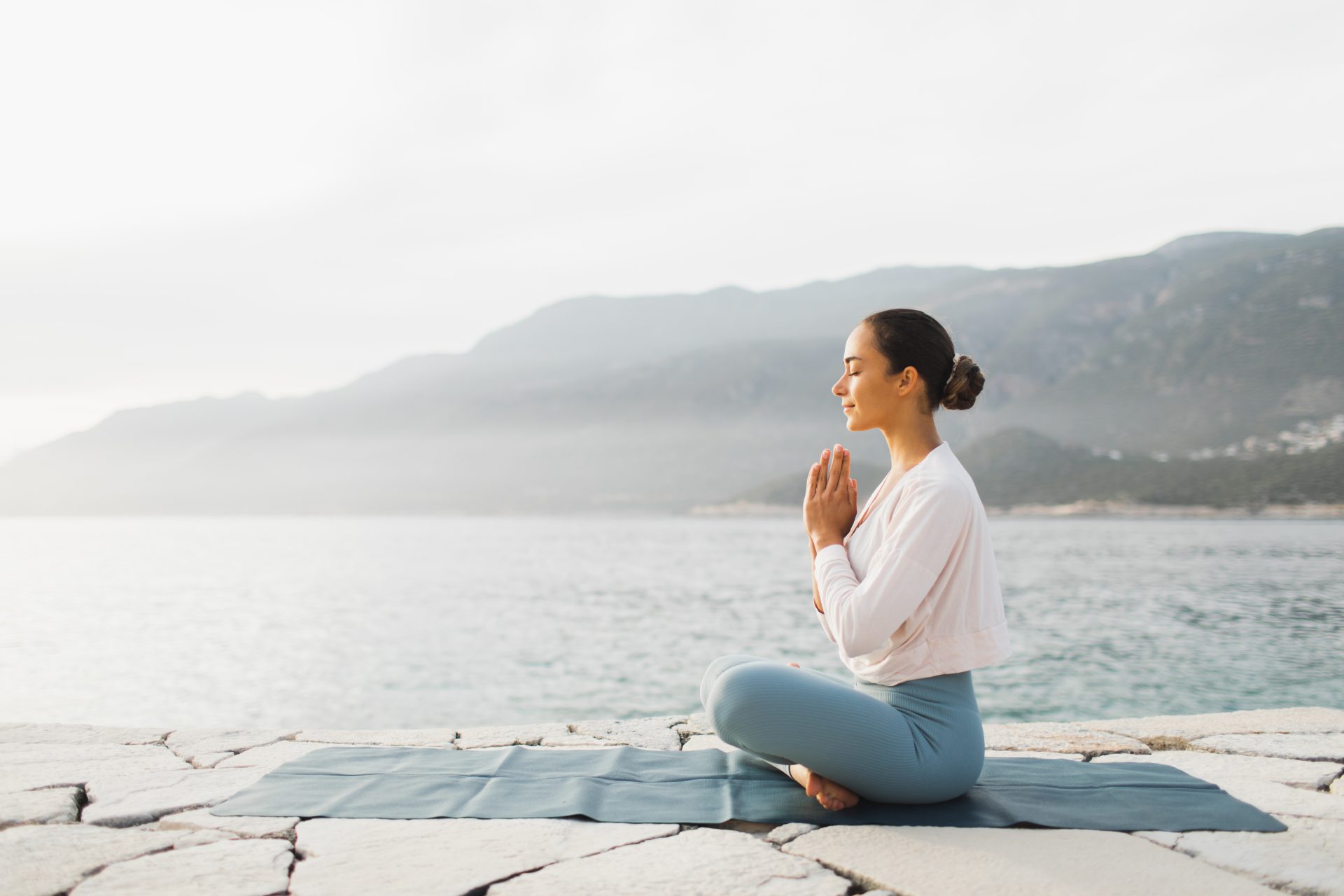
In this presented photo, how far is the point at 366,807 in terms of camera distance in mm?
2812

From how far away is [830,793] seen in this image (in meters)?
2.72

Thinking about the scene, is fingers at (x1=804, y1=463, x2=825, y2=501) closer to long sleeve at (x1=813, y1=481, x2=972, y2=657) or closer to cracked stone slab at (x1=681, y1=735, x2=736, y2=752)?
long sleeve at (x1=813, y1=481, x2=972, y2=657)

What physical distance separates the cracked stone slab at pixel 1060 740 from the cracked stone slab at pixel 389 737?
7.55 ft

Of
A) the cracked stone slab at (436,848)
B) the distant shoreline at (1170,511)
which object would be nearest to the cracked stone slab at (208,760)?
the cracked stone slab at (436,848)

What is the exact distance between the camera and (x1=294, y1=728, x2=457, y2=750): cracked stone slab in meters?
3.96

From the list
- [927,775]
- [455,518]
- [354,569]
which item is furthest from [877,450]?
[927,775]

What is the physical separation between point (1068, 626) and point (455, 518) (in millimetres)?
104554

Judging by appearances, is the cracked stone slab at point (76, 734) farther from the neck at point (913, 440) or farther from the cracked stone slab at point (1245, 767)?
the cracked stone slab at point (1245, 767)

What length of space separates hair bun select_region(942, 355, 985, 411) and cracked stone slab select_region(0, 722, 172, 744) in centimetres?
363

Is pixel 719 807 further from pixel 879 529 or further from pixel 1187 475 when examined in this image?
pixel 1187 475

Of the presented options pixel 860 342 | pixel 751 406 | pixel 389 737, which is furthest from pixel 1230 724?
pixel 751 406

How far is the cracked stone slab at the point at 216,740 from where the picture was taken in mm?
3864

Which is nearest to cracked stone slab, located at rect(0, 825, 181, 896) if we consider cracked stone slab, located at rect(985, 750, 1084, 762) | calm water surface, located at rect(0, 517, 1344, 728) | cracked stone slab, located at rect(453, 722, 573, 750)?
cracked stone slab, located at rect(453, 722, 573, 750)

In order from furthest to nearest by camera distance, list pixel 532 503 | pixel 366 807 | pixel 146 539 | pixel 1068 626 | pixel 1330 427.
A: pixel 532 503, pixel 146 539, pixel 1330 427, pixel 1068 626, pixel 366 807
